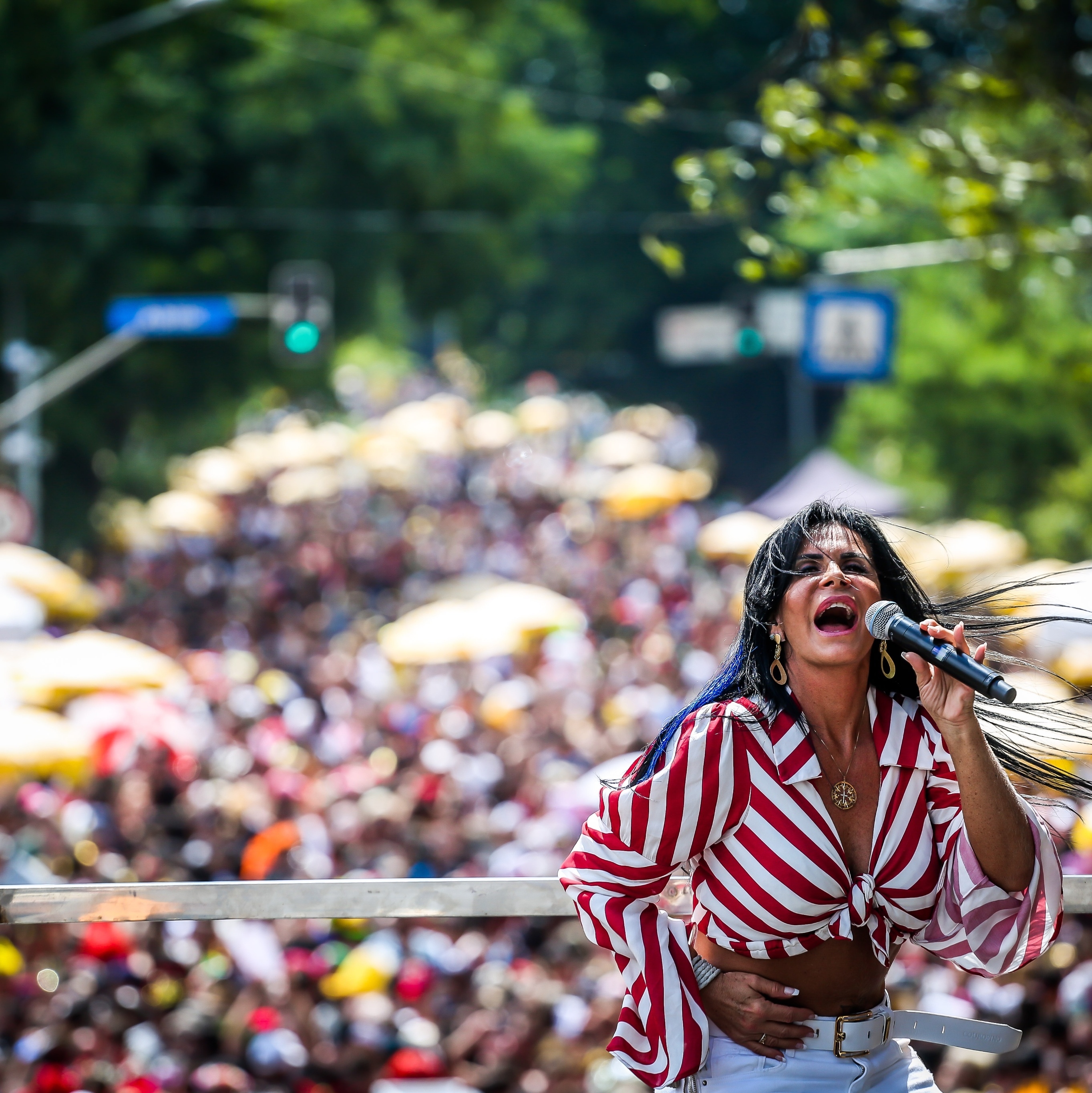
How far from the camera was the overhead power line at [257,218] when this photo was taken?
22312 millimetres

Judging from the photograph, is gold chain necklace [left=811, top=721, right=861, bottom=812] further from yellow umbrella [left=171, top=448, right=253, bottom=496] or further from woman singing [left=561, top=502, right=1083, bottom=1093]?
yellow umbrella [left=171, top=448, right=253, bottom=496]

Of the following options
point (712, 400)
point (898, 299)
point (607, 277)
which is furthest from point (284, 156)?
point (712, 400)

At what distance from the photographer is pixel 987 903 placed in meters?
2.24

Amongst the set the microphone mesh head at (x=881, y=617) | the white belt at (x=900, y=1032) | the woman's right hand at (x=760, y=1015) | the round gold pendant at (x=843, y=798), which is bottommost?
the white belt at (x=900, y=1032)

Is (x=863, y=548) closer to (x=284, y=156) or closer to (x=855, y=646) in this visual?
(x=855, y=646)

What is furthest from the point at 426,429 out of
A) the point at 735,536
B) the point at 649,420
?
the point at 735,536

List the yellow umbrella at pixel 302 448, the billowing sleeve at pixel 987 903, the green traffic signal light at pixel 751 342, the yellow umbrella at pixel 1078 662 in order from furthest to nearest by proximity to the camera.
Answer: the yellow umbrella at pixel 302 448 → the green traffic signal light at pixel 751 342 → the yellow umbrella at pixel 1078 662 → the billowing sleeve at pixel 987 903

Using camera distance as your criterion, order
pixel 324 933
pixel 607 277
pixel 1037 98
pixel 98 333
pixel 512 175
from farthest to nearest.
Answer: pixel 607 277
pixel 512 175
pixel 98 333
pixel 324 933
pixel 1037 98

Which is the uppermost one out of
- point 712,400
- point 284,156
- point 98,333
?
point 284,156

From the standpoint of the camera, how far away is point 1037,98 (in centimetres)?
642

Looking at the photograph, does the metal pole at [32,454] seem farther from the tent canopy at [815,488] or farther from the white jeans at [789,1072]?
the white jeans at [789,1072]

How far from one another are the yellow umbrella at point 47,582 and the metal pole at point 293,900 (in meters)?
13.9

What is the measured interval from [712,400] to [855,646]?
133 feet

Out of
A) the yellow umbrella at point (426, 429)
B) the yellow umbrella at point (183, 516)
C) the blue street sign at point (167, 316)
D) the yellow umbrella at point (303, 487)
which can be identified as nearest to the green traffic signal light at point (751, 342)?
the blue street sign at point (167, 316)
